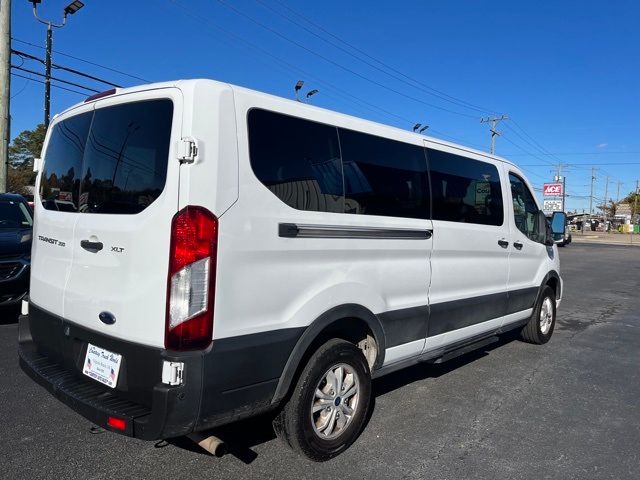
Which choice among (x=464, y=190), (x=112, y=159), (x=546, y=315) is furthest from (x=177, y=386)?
(x=546, y=315)

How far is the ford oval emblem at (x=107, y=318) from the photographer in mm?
2785

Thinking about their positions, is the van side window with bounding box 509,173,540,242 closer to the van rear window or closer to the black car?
the van rear window

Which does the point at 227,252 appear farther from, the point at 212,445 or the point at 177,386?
the point at 212,445

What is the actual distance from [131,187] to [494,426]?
3.17m

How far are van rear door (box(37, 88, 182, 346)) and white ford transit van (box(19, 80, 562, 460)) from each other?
0.4 inches

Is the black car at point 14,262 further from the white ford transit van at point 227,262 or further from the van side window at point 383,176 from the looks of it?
the van side window at point 383,176

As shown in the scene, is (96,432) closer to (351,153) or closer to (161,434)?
(161,434)

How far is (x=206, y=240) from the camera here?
2531 millimetres

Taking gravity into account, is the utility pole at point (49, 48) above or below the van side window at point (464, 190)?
above

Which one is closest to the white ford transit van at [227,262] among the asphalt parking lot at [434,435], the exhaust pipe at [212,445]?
the exhaust pipe at [212,445]

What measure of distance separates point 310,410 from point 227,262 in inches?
44.4

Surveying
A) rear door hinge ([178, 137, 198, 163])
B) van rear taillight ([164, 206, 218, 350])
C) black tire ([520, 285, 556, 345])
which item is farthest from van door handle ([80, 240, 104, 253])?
black tire ([520, 285, 556, 345])

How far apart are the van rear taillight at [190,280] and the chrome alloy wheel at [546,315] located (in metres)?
5.07

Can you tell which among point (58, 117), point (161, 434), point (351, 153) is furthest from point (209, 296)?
point (58, 117)
